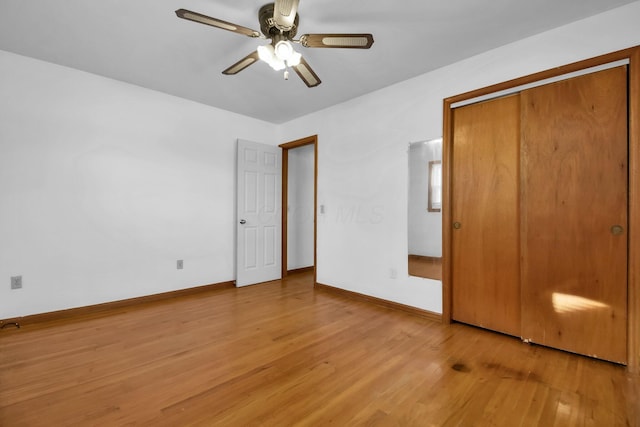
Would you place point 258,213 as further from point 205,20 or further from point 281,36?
point 205,20

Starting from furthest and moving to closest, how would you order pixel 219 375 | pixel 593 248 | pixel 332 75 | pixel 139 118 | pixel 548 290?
1. pixel 139 118
2. pixel 332 75
3. pixel 548 290
4. pixel 593 248
5. pixel 219 375

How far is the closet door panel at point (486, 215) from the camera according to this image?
7.98 ft

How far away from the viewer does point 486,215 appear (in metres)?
2.57

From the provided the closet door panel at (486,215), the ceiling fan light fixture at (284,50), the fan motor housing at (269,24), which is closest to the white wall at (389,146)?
the closet door panel at (486,215)

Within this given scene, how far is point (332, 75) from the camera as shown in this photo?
9.78 feet

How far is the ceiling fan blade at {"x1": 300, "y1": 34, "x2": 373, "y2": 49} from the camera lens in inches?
70.4

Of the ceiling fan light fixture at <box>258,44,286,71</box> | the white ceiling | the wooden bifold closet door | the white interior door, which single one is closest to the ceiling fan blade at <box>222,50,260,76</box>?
the ceiling fan light fixture at <box>258,44,286,71</box>

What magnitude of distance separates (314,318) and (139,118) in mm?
3161

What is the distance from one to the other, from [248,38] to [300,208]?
3300 mm

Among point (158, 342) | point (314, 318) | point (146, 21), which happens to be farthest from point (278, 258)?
point (146, 21)

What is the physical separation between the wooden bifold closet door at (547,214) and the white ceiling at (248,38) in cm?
60

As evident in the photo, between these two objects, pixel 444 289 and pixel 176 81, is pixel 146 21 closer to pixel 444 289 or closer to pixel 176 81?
pixel 176 81

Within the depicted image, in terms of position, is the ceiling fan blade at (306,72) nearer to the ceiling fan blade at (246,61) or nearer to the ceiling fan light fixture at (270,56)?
the ceiling fan light fixture at (270,56)

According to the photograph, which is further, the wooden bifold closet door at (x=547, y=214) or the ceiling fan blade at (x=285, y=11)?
the wooden bifold closet door at (x=547, y=214)
